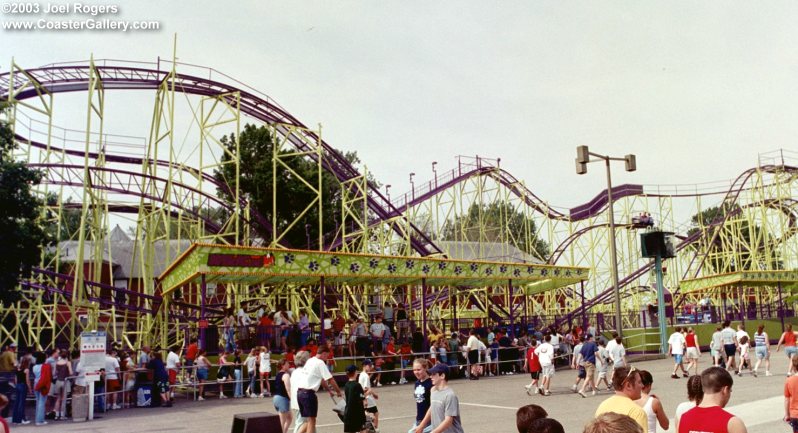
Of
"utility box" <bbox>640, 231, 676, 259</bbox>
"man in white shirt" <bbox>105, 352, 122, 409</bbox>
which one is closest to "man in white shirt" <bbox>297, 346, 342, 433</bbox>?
"man in white shirt" <bbox>105, 352, 122, 409</bbox>

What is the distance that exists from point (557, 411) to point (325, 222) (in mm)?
27787

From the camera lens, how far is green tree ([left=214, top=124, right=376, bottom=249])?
127ft

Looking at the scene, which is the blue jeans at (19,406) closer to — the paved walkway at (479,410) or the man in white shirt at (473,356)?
the paved walkway at (479,410)

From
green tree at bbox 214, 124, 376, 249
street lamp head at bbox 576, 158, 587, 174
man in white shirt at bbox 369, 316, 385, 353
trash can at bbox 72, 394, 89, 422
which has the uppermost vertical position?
green tree at bbox 214, 124, 376, 249

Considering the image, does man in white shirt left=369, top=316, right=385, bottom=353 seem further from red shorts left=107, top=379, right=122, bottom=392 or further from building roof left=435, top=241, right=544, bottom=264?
building roof left=435, top=241, right=544, bottom=264

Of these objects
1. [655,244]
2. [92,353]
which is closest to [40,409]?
[92,353]

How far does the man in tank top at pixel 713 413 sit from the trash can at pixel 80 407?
1348 centimetres

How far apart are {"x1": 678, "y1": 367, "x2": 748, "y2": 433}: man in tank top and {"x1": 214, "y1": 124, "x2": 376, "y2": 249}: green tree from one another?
3411 centimetres

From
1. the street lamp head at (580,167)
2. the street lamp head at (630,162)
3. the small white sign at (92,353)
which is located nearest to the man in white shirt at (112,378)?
the small white sign at (92,353)

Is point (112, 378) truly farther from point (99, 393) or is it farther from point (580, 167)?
point (580, 167)

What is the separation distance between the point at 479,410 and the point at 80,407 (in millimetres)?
8349

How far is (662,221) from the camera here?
43000 millimetres

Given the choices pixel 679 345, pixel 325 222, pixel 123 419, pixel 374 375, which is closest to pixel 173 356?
pixel 123 419

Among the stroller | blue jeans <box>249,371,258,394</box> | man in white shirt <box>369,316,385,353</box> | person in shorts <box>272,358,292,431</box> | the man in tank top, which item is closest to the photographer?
the man in tank top
